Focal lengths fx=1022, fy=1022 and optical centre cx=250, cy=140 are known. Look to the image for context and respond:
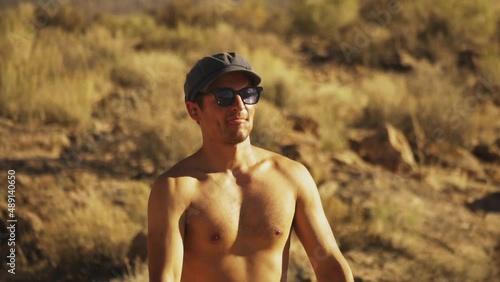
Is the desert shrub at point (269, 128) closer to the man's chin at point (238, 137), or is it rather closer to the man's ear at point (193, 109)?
the man's ear at point (193, 109)

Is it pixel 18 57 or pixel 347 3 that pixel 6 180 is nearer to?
pixel 18 57

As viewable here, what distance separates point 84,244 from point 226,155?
A: 4975 mm

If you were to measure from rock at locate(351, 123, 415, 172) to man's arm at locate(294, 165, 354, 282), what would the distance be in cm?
752

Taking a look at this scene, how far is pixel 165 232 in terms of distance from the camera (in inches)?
151

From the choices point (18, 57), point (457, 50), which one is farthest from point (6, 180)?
point (457, 50)

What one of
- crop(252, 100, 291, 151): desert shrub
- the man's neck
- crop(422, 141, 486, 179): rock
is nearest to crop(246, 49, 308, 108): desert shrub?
crop(252, 100, 291, 151): desert shrub

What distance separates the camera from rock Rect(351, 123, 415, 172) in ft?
38.2

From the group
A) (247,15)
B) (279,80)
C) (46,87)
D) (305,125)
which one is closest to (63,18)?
(247,15)

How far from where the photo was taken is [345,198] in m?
10.2

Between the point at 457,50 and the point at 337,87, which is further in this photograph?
the point at 457,50

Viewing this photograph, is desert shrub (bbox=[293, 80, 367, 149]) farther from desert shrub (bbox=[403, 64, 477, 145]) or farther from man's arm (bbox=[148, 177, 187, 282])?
man's arm (bbox=[148, 177, 187, 282])

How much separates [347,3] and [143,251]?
49.0 feet

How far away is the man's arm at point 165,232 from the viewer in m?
3.80

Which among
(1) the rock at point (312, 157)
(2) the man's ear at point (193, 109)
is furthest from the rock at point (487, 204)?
(2) the man's ear at point (193, 109)
